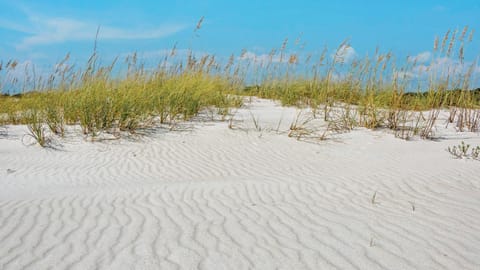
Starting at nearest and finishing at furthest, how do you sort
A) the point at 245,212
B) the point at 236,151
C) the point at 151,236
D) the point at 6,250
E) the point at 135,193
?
the point at 6,250 < the point at 151,236 < the point at 245,212 < the point at 135,193 < the point at 236,151

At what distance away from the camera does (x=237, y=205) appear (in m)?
3.74

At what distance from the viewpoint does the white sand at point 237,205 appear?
265 centimetres

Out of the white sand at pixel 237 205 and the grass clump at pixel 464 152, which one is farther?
the grass clump at pixel 464 152

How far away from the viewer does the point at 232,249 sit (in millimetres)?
2740

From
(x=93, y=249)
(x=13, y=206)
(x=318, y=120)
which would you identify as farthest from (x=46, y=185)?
(x=318, y=120)

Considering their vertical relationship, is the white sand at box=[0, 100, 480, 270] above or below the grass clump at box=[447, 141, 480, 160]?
below

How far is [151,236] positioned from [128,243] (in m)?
0.19

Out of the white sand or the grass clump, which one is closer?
the white sand

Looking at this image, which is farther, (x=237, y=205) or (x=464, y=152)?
(x=464, y=152)

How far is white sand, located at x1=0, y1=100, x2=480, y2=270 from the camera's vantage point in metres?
2.65

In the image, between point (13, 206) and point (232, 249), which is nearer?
point (232, 249)

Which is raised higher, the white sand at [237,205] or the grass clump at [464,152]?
the grass clump at [464,152]

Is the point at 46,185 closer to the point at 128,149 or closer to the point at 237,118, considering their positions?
the point at 128,149

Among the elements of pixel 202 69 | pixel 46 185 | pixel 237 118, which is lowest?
pixel 46 185
